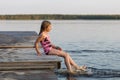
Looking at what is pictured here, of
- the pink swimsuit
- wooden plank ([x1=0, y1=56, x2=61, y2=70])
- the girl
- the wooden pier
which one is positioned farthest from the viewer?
the pink swimsuit

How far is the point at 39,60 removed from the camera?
12.0 m

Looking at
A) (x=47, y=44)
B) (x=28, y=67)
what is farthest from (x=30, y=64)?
(x=47, y=44)

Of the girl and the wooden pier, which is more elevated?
the girl

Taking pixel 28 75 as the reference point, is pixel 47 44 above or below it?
above

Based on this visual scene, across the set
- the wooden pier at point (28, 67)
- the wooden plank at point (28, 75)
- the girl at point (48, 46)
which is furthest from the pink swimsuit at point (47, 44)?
the wooden plank at point (28, 75)

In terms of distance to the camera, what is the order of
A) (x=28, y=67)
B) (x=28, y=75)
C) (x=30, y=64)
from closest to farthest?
(x=28, y=75) < (x=28, y=67) < (x=30, y=64)

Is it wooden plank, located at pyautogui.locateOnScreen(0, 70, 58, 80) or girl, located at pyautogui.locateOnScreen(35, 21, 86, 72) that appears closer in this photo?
wooden plank, located at pyautogui.locateOnScreen(0, 70, 58, 80)

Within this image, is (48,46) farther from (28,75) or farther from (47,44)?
(28,75)

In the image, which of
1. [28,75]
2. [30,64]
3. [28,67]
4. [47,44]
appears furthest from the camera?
[47,44]

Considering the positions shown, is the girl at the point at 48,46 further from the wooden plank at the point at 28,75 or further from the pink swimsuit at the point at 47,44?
the wooden plank at the point at 28,75

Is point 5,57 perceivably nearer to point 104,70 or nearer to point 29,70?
point 29,70

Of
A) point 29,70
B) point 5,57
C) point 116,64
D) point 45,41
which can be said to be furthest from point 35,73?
point 116,64

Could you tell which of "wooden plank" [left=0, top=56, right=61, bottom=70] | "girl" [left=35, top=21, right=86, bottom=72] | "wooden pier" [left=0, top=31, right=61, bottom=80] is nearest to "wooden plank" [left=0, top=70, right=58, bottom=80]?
"wooden pier" [left=0, top=31, right=61, bottom=80]

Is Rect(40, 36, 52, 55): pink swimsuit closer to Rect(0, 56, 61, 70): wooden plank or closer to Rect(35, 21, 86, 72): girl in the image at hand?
Rect(35, 21, 86, 72): girl
